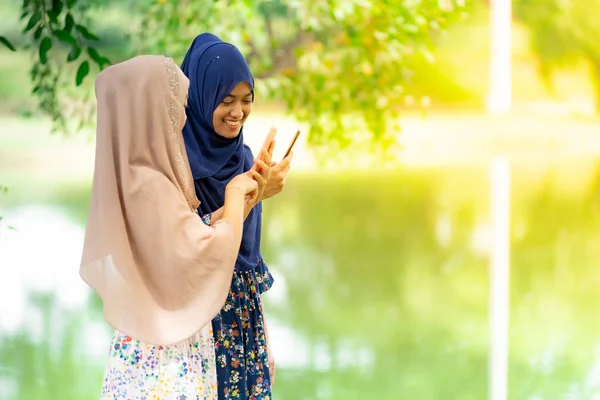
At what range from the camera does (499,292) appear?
449 cm

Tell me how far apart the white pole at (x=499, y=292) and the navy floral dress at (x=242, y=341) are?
1745 mm

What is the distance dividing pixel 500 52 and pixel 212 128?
9.40 meters

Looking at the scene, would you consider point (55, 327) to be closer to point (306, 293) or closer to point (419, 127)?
point (306, 293)

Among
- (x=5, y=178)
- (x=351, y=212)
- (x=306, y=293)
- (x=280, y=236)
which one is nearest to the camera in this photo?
(x=306, y=293)

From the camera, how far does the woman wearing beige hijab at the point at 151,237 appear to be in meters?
1.33

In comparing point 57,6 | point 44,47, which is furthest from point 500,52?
point 44,47

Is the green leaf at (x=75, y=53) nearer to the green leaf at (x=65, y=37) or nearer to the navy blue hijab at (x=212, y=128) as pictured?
the green leaf at (x=65, y=37)

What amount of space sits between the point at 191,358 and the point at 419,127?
9.33 m

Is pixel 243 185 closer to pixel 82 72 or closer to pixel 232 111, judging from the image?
pixel 232 111

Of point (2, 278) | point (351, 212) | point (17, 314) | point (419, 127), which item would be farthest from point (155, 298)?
point (419, 127)

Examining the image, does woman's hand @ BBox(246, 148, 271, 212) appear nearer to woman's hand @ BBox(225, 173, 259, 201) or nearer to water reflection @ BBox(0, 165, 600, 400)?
woman's hand @ BBox(225, 173, 259, 201)

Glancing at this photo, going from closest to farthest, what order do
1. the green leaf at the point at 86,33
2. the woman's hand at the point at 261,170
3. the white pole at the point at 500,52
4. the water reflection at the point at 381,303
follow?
1. the woman's hand at the point at 261,170
2. the green leaf at the point at 86,33
3. the water reflection at the point at 381,303
4. the white pole at the point at 500,52

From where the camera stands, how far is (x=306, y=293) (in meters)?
4.56

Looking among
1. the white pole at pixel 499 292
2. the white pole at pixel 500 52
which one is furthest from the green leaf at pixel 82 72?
the white pole at pixel 500 52
